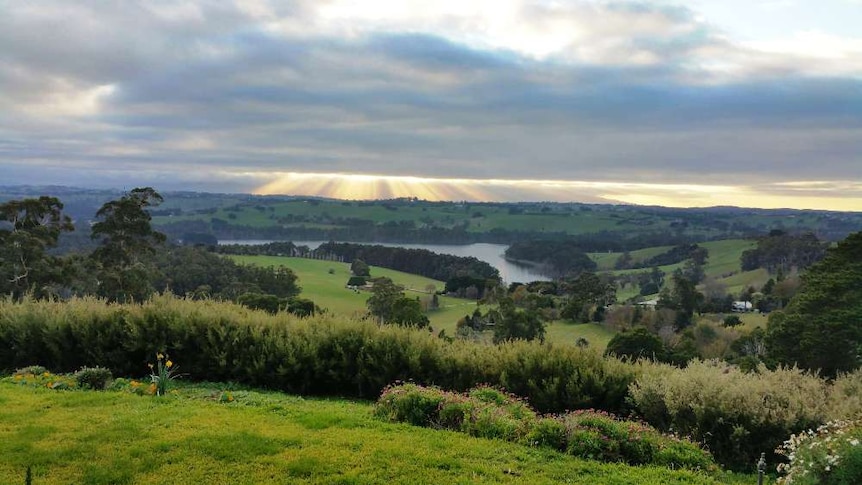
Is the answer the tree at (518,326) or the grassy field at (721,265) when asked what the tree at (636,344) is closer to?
the tree at (518,326)

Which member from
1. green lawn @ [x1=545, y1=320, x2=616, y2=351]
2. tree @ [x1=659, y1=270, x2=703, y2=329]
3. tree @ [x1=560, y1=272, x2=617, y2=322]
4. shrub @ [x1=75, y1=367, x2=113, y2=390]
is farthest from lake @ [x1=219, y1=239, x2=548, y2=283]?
shrub @ [x1=75, y1=367, x2=113, y2=390]

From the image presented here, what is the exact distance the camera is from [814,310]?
19.1m

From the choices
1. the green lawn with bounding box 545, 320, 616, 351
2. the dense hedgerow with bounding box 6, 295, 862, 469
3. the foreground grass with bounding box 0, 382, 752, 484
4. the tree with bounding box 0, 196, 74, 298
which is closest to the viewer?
the foreground grass with bounding box 0, 382, 752, 484

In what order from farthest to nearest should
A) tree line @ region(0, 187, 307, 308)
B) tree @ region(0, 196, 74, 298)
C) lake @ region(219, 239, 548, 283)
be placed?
lake @ region(219, 239, 548, 283)
tree line @ region(0, 187, 307, 308)
tree @ region(0, 196, 74, 298)

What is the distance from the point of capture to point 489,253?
5032 inches

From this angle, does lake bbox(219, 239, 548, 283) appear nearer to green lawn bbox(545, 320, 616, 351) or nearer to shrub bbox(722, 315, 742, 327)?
green lawn bbox(545, 320, 616, 351)

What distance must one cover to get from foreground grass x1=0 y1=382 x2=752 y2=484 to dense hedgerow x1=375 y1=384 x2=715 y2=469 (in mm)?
216

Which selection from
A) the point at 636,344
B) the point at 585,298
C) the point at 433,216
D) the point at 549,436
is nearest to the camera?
the point at 549,436

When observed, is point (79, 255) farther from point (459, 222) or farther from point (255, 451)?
point (459, 222)

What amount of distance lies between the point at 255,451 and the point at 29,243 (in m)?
22.1

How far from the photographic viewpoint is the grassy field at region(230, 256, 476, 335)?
154 feet

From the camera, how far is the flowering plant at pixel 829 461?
3.82 m

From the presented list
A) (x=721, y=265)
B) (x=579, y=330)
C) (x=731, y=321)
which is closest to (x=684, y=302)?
(x=731, y=321)

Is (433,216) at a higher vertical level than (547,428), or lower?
lower
